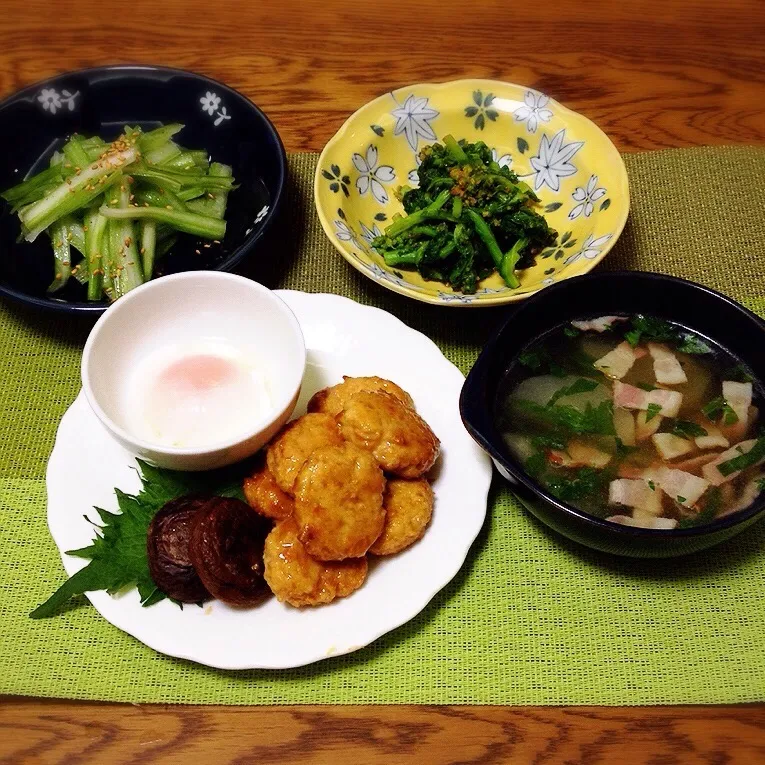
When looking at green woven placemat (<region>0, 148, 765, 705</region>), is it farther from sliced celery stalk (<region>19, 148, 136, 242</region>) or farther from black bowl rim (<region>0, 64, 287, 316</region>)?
sliced celery stalk (<region>19, 148, 136, 242</region>)

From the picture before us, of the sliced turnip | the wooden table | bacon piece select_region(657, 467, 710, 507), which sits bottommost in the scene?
bacon piece select_region(657, 467, 710, 507)

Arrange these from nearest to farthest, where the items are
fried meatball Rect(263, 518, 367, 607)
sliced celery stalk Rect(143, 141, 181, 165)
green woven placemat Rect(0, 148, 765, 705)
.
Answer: fried meatball Rect(263, 518, 367, 607) → green woven placemat Rect(0, 148, 765, 705) → sliced celery stalk Rect(143, 141, 181, 165)

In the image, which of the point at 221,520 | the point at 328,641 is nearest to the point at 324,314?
the point at 221,520

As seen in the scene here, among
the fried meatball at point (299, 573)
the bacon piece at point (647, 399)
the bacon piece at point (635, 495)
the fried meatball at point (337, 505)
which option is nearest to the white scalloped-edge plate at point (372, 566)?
the fried meatball at point (299, 573)

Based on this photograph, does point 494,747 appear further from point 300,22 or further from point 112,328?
point 300,22

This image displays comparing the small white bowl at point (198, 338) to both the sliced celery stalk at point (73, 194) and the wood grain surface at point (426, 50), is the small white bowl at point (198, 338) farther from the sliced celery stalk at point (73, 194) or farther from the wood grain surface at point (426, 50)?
the wood grain surface at point (426, 50)

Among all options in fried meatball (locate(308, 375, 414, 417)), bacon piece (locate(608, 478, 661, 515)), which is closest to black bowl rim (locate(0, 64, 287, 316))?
fried meatball (locate(308, 375, 414, 417))

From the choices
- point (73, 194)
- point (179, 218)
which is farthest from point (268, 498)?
point (73, 194)

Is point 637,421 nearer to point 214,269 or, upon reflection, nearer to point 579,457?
point 579,457
